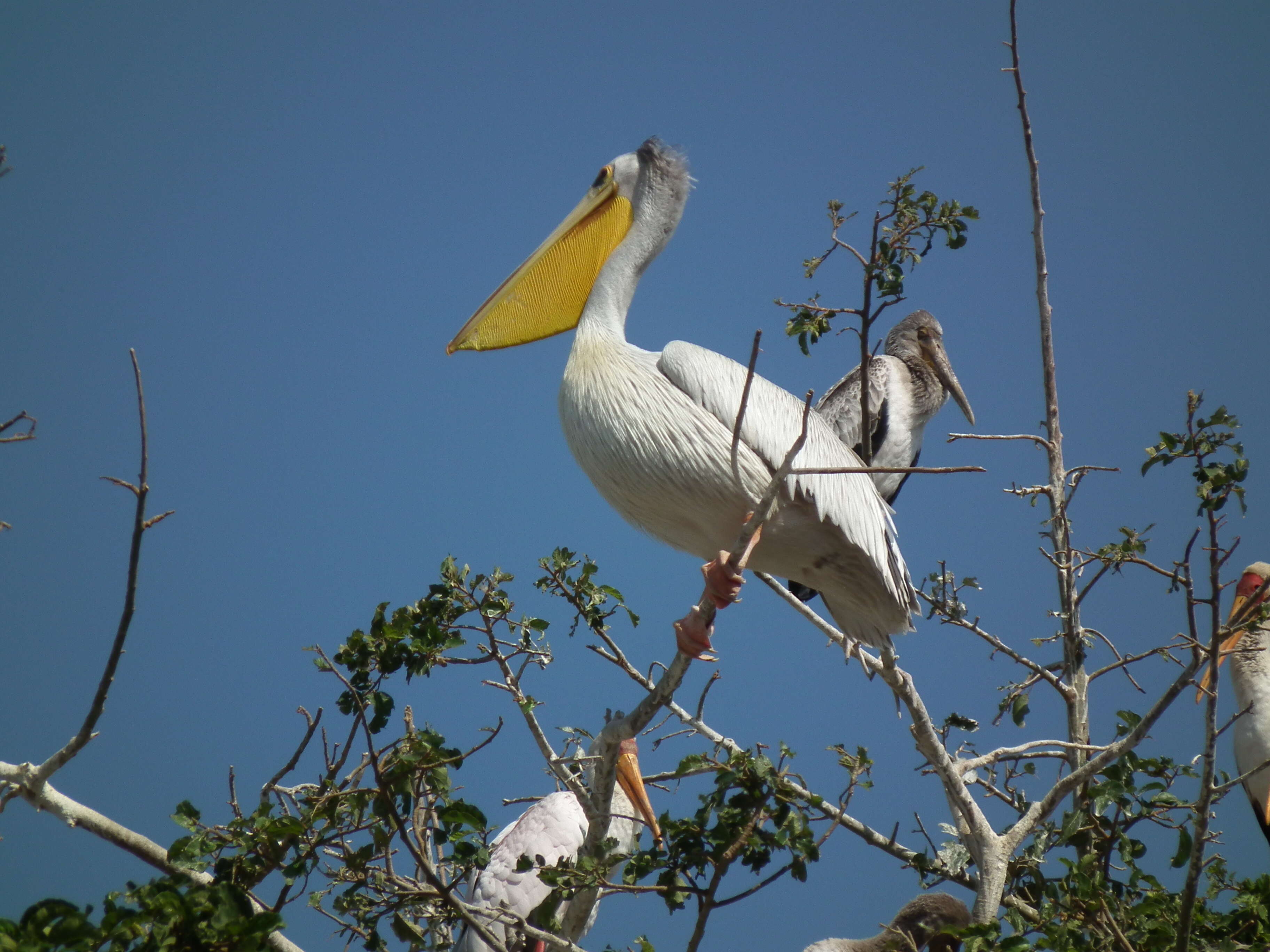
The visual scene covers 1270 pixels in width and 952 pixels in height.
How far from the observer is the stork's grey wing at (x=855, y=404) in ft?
21.8

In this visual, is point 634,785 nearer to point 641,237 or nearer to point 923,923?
point 923,923

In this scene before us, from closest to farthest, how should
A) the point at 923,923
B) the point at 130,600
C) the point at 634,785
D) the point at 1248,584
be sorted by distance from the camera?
the point at 130,600 → the point at 923,923 → the point at 634,785 → the point at 1248,584

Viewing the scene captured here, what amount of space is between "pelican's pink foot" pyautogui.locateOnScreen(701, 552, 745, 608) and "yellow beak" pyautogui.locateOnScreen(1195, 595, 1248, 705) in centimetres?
139

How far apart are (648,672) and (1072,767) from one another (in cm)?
185

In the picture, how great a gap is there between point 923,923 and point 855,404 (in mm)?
3219

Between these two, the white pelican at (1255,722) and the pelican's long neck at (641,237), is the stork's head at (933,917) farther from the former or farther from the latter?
the pelican's long neck at (641,237)

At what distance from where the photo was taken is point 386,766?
296 cm

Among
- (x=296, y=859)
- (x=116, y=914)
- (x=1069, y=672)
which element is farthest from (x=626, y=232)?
(x=116, y=914)

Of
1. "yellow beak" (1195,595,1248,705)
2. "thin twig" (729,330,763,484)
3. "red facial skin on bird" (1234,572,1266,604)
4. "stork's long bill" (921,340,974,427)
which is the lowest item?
"thin twig" (729,330,763,484)

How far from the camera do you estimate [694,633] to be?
11.3 ft

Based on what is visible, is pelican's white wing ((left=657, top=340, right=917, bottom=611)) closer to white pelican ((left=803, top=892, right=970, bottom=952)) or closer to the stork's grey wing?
white pelican ((left=803, top=892, right=970, bottom=952))

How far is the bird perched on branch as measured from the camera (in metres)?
6.62

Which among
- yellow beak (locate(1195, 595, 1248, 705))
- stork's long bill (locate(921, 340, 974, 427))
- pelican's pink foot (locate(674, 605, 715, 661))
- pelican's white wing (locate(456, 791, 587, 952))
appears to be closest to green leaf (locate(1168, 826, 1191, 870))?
yellow beak (locate(1195, 595, 1248, 705))

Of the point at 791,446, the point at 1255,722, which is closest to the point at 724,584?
the point at 791,446
